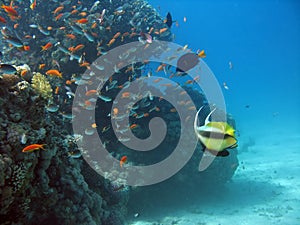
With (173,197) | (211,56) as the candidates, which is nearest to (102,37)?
(173,197)

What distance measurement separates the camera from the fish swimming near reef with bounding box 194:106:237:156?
213cm

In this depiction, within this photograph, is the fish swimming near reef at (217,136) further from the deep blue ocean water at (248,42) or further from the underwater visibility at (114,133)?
the deep blue ocean water at (248,42)

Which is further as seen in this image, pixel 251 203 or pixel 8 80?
pixel 251 203

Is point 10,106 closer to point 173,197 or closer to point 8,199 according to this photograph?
point 8,199

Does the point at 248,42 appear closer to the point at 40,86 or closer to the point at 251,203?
the point at 251,203

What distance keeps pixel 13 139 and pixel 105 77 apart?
6.51m

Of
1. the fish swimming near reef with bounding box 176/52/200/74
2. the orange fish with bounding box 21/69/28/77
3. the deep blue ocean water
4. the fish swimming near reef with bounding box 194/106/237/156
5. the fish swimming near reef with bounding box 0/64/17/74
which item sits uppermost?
the deep blue ocean water

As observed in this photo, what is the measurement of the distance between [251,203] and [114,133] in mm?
7234

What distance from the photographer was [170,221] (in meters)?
9.41

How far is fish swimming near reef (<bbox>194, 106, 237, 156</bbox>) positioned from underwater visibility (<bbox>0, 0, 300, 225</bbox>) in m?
0.01

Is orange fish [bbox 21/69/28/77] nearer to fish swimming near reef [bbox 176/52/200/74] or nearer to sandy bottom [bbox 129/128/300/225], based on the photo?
fish swimming near reef [bbox 176/52/200/74]

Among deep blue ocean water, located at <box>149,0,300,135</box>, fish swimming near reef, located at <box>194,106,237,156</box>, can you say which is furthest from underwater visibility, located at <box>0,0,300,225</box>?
deep blue ocean water, located at <box>149,0,300,135</box>

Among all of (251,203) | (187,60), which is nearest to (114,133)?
(187,60)

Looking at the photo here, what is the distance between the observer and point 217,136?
2137 mm
